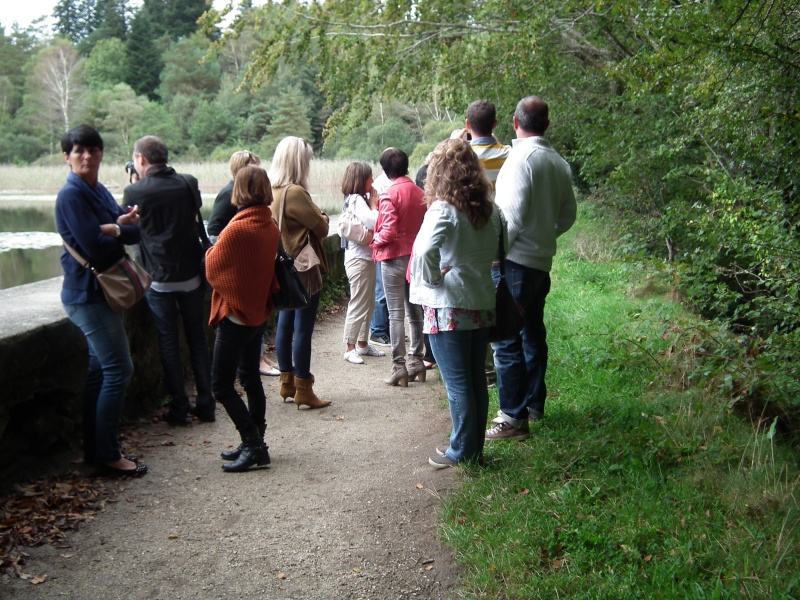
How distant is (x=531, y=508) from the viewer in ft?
12.4

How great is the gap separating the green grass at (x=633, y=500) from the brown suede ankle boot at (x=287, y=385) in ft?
5.33

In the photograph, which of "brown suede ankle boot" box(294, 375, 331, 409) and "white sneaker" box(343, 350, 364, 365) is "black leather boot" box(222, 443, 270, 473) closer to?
"brown suede ankle boot" box(294, 375, 331, 409)

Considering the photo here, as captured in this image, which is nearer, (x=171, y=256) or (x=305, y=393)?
(x=171, y=256)

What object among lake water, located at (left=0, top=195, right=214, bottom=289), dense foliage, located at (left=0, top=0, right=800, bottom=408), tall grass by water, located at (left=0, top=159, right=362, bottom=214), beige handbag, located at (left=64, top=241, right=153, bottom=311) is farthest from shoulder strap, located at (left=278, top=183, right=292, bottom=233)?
tall grass by water, located at (left=0, top=159, right=362, bottom=214)

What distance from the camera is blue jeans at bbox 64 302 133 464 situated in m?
4.23

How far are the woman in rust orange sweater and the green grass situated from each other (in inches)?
59.3

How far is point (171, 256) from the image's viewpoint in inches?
→ 209

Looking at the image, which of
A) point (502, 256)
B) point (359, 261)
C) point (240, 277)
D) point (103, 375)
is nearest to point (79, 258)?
point (103, 375)

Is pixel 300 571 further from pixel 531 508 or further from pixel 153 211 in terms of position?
pixel 153 211

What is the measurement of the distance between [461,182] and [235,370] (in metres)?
1.75

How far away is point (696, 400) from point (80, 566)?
391cm

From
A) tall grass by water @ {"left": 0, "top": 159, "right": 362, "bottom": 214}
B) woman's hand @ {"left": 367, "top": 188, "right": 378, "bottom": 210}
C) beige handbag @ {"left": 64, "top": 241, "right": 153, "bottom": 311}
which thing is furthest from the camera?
tall grass by water @ {"left": 0, "top": 159, "right": 362, "bottom": 214}

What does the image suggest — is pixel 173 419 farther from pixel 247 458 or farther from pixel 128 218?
pixel 128 218

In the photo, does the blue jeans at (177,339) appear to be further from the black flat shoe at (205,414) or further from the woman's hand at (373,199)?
the woman's hand at (373,199)
